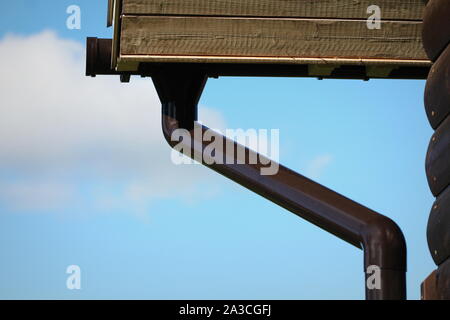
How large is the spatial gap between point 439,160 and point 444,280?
0.47 meters

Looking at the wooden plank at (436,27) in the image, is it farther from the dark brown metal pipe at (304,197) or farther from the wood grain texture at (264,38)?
the wood grain texture at (264,38)

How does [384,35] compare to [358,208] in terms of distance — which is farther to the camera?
[384,35]

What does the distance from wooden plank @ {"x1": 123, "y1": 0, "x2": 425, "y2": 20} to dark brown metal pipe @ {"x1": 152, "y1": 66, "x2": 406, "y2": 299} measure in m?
0.34

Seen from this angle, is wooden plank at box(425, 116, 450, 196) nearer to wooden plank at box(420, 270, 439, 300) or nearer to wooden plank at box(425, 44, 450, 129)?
wooden plank at box(425, 44, 450, 129)

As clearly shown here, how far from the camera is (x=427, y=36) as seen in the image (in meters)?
4.00

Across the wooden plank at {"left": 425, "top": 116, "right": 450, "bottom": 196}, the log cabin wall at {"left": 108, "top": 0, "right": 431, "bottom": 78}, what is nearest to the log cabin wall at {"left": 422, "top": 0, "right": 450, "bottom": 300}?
the wooden plank at {"left": 425, "top": 116, "right": 450, "bottom": 196}

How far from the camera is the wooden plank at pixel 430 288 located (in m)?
3.72

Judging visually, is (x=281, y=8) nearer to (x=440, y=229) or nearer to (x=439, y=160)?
(x=439, y=160)

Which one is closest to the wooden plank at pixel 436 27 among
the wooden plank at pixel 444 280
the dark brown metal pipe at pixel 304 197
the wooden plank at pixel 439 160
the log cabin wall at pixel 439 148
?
the log cabin wall at pixel 439 148
